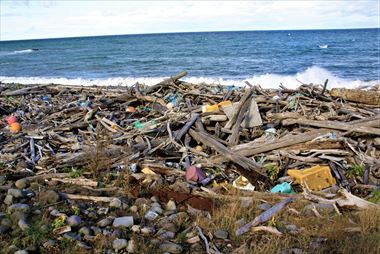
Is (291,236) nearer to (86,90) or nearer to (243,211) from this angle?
(243,211)

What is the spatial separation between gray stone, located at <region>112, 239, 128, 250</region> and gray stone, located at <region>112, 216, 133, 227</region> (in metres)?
0.39

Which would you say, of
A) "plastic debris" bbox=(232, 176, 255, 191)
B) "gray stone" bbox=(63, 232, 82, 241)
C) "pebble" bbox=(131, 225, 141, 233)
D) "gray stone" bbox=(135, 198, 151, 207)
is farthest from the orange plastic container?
"gray stone" bbox=(63, 232, 82, 241)

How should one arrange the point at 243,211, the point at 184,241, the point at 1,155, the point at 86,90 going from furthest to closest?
the point at 86,90 < the point at 1,155 < the point at 243,211 < the point at 184,241

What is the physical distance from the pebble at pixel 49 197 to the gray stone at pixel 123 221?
0.94 metres

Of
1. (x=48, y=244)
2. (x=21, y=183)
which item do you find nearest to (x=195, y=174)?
(x=48, y=244)

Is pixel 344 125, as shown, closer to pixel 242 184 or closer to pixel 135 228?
pixel 242 184

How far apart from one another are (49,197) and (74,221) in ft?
2.46

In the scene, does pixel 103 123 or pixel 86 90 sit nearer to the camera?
pixel 103 123

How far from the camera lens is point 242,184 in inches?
203

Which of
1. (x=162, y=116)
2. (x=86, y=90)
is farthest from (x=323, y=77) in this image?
(x=162, y=116)

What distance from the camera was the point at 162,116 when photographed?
7566 mm

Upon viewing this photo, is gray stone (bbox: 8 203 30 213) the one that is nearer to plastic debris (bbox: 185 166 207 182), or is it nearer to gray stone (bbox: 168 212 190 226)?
gray stone (bbox: 168 212 190 226)

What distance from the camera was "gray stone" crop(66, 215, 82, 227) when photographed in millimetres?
3963

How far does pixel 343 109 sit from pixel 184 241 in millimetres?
4762
